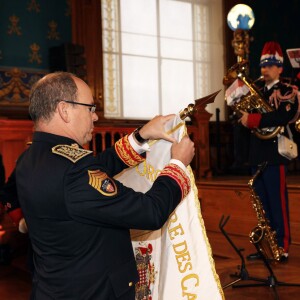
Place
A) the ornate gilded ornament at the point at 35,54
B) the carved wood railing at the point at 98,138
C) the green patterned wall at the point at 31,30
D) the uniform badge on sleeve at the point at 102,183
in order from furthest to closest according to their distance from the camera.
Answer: the ornate gilded ornament at the point at 35,54
the green patterned wall at the point at 31,30
the carved wood railing at the point at 98,138
the uniform badge on sleeve at the point at 102,183

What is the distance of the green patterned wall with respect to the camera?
5.59 m

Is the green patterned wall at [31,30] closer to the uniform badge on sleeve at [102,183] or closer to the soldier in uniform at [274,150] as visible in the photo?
the soldier in uniform at [274,150]

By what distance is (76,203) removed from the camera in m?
1.24

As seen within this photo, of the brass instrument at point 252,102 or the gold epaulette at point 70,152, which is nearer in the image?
the gold epaulette at point 70,152

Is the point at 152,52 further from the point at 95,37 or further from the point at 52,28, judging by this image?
the point at 52,28

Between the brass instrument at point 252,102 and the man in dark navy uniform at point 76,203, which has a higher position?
the brass instrument at point 252,102

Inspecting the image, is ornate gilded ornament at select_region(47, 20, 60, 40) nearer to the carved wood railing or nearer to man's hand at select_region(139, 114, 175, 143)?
the carved wood railing

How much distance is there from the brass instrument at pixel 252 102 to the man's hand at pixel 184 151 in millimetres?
1925

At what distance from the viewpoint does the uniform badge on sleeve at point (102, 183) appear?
4.11ft

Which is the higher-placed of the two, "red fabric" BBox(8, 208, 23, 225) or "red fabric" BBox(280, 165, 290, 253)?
"red fabric" BBox(8, 208, 23, 225)

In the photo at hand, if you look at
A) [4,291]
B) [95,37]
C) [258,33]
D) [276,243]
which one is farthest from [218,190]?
[258,33]

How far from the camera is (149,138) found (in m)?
1.73

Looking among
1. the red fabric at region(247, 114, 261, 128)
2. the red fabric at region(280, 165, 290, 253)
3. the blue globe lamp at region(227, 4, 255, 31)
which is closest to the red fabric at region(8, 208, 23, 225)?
the red fabric at region(247, 114, 261, 128)

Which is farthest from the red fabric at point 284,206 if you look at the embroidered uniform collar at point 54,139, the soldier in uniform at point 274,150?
the embroidered uniform collar at point 54,139
